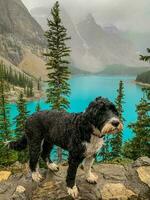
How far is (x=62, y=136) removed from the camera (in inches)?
350

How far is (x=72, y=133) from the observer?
8.56m

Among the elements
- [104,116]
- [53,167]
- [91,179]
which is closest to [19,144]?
[53,167]

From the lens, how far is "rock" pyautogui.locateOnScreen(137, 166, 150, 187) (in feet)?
32.0

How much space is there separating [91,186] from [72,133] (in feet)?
7.01

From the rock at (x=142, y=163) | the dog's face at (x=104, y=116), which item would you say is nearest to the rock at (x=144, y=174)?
the rock at (x=142, y=163)

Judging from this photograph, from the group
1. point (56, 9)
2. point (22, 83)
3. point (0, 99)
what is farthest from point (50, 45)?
point (22, 83)

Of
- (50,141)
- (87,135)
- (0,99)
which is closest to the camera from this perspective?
(87,135)

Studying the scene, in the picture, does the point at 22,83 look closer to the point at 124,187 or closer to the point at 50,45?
the point at 50,45

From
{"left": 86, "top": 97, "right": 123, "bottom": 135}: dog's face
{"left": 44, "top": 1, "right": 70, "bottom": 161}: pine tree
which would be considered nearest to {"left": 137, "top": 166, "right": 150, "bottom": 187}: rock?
{"left": 86, "top": 97, "right": 123, "bottom": 135}: dog's face

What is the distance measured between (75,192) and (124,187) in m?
1.69

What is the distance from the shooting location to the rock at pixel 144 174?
976 centimetres

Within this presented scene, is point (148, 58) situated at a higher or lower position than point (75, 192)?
higher

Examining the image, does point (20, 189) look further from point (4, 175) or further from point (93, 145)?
point (93, 145)

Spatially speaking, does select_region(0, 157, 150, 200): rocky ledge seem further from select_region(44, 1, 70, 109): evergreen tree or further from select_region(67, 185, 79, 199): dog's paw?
select_region(44, 1, 70, 109): evergreen tree
